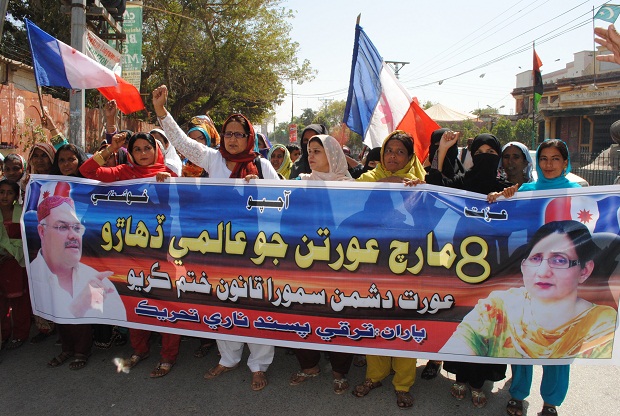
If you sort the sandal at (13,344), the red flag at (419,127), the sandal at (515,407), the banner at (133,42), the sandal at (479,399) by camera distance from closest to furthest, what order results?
the sandal at (515,407)
the sandal at (479,399)
the sandal at (13,344)
the red flag at (419,127)
the banner at (133,42)

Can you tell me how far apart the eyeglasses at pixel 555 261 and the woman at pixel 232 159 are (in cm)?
179

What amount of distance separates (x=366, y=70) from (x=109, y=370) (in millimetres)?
3296

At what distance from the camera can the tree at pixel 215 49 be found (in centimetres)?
1880

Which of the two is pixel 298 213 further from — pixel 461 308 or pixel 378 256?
pixel 461 308

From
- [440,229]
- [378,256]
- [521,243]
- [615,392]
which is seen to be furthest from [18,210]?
[615,392]

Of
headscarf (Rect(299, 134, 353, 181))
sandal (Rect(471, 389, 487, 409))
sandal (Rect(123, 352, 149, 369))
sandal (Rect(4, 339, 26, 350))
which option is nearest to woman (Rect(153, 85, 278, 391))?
headscarf (Rect(299, 134, 353, 181))

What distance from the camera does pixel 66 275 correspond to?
3459 mm

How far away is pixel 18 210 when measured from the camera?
3.86 metres

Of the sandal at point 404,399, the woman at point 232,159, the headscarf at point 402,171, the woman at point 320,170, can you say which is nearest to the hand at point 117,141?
the woman at point 232,159

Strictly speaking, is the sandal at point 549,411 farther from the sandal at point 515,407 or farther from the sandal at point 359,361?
the sandal at point 359,361

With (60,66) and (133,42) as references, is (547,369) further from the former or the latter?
(133,42)

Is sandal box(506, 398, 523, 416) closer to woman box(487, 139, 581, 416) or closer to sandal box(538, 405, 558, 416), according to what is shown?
woman box(487, 139, 581, 416)

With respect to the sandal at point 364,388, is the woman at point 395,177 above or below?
above

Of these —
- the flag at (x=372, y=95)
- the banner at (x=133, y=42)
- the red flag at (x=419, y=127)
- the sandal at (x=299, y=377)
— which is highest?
the banner at (x=133, y=42)
